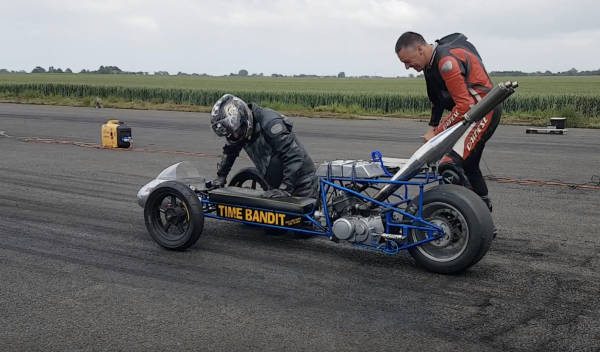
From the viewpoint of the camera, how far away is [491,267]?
5449mm

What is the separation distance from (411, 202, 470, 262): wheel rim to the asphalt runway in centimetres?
21

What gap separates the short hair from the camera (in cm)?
581

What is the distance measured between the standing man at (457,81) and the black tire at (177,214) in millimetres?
2339

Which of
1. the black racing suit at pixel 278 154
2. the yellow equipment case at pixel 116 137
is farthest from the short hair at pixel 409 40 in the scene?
the yellow equipment case at pixel 116 137

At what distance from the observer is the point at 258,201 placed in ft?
19.6

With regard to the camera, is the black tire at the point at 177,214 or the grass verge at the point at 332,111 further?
the grass verge at the point at 332,111

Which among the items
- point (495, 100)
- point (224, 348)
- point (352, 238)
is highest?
point (495, 100)

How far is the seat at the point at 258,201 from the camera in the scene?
5789 millimetres

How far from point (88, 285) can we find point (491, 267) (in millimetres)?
3380

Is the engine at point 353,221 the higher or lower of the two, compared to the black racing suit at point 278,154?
lower

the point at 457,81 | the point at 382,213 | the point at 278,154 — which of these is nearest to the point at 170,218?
the point at 278,154

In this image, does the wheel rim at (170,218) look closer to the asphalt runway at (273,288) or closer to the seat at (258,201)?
the asphalt runway at (273,288)

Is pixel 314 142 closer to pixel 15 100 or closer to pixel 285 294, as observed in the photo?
pixel 285 294

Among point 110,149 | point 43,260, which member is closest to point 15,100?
point 110,149
